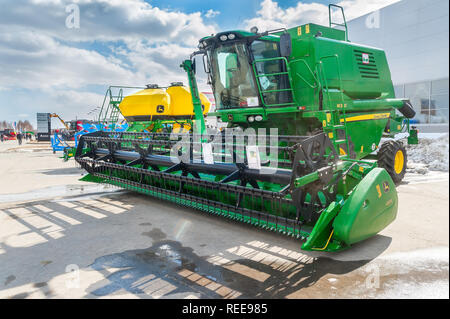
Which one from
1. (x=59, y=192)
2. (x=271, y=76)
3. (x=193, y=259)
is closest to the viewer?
(x=193, y=259)

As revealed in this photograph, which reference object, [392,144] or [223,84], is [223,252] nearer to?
[223,84]

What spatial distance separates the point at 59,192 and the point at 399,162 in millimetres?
6938

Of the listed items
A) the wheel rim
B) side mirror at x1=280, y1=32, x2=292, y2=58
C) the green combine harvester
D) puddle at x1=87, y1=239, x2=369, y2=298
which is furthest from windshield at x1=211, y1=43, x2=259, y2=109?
the wheel rim

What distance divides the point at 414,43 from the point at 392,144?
1093 cm

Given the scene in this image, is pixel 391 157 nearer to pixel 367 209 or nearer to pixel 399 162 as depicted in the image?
pixel 399 162

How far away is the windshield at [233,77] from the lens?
17.1 ft

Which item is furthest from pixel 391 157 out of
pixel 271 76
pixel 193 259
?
pixel 193 259

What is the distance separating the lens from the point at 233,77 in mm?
5441

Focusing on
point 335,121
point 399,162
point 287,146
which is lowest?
point 399,162

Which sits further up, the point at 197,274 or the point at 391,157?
the point at 391,157

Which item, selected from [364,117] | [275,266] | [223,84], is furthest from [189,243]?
[364,117]

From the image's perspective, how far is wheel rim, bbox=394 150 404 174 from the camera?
22.3 ft
